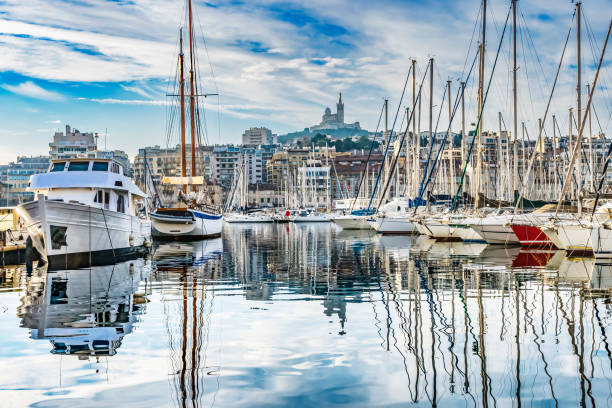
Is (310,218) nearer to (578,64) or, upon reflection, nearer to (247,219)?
(247,219)

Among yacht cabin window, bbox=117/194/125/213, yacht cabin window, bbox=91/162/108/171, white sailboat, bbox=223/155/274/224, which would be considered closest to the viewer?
yacht cabin window, bbox=91/162/108/171

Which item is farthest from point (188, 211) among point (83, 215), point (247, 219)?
point (247, 219)

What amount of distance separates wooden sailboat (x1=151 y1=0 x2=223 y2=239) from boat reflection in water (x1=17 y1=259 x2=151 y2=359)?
64.1 feet

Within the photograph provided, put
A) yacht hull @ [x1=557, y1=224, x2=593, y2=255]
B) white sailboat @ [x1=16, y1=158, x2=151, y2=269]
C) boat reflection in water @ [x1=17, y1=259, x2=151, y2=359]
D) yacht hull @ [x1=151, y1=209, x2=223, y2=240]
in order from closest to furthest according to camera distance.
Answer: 1. boat reflection in water @ [x1=17, y1=259, x2=151, y2=359]
2. white sailboat @ [x1=16, y1=158, x2=151, y2=269]
3. yacht hull @ [x1=557, y1=224, x2=593, y2=255]
4. yacht hull @ [x1=151, y1=209, x2=223, y2=240]

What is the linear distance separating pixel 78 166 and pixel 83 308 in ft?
52.7

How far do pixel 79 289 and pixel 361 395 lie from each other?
36.2 feet

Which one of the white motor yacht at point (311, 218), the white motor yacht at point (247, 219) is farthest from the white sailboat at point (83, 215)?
the white motor yacht at point (311, 218)

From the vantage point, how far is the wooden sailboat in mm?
41031

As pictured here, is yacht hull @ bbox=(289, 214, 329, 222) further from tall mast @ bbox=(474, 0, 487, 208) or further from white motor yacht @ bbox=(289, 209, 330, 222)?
tall mast @ bbox=(474, 0, 487, 208)

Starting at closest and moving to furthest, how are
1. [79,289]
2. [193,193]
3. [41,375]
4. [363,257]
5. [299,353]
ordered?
1. [41,375]
2. [299,353]
3. [79,289]
4. [363,257]
5. [193,193]

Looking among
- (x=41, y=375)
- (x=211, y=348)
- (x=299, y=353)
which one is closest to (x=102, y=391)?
(x=41, y=375)

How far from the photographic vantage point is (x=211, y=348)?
10.1 m

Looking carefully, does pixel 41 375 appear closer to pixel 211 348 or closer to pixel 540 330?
pixel 211 348

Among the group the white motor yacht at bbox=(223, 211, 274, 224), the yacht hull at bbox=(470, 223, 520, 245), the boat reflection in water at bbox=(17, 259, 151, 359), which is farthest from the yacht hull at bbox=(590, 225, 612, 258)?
the white motor yacht at bbox=(223, 211, 274, 224)
